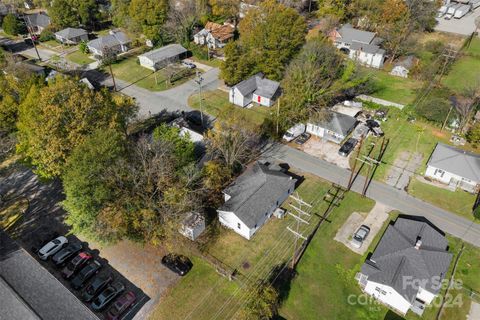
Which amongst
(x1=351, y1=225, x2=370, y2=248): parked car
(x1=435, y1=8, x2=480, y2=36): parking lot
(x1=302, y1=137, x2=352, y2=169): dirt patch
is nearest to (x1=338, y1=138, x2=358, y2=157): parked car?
(x1=302, y1=137, x2=352, y2=169): dirt patch

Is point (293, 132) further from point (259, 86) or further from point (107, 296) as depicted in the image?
point (107, 296)

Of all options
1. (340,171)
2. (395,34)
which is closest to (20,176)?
(340,171)

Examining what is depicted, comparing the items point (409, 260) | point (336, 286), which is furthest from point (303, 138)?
point (336, 286)

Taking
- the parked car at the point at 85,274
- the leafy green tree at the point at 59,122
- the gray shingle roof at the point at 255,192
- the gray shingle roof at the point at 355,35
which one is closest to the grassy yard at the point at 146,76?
the leafy green tree at the point at 59,122

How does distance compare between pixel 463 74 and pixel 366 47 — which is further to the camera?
pixel 366 47

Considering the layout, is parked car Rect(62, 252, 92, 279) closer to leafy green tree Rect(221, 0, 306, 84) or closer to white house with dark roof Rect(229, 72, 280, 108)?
white house with dark roof Rect(229, 72, 280, 108)

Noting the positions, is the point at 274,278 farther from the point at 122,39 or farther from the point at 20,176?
the point at 122,39
